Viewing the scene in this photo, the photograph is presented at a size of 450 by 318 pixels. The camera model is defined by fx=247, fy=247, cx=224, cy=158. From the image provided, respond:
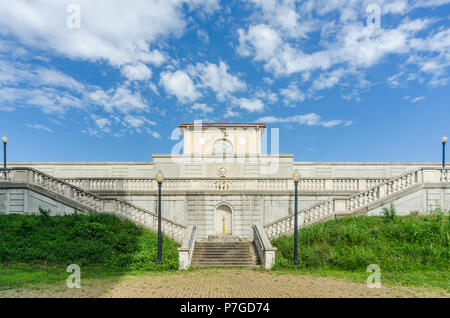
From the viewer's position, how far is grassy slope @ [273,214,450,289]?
381 inches

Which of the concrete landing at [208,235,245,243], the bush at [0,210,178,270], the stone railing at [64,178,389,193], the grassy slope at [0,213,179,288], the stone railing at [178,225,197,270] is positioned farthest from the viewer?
the stone railing at [64,178,389,193]

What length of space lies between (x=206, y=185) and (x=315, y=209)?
23.1 feet

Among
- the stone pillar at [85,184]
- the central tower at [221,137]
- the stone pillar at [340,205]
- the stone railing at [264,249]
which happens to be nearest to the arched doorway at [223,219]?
the stone railing at [264,249]

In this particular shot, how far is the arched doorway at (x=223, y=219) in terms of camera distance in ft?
53.5

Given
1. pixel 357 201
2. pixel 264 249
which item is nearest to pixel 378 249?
pixel 357 201

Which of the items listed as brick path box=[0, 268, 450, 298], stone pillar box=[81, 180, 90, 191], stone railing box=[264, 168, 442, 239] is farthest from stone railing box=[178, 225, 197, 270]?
stone pillar box=[81, 180, 90, 191]

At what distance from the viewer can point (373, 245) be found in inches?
436

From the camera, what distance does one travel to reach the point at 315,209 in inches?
563

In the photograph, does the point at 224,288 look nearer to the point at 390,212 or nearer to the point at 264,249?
the point at 264,249

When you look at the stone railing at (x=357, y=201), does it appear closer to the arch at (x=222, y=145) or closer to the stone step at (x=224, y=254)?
the stone step at (x=224, y=254)

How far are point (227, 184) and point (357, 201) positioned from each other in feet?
26.1

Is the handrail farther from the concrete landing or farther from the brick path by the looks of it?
the brick path

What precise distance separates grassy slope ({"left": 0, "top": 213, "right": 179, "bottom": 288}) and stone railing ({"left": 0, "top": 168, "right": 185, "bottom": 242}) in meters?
0.69
